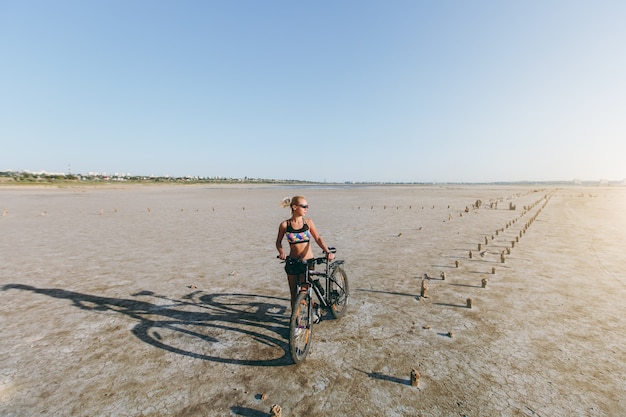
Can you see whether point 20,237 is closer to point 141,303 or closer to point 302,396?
point 141,303

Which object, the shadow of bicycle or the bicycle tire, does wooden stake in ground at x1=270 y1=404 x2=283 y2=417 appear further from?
the bicycle tire

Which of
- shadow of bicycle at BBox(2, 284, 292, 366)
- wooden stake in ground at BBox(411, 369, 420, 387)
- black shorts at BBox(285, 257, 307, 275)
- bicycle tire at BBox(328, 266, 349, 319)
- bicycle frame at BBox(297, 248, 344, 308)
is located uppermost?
black shorts at BBox(285, 257, 307, 275)

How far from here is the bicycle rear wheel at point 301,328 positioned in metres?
4.60

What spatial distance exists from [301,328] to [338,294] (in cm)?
154

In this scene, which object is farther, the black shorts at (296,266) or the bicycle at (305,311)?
the black shorts at (296,266)

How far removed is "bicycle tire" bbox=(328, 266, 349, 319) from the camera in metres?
6.11

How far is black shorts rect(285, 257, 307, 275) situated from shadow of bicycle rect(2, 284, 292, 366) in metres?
1.40

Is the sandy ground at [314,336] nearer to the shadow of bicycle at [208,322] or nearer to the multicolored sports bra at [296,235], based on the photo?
the shadow of bicycle at [208,322]

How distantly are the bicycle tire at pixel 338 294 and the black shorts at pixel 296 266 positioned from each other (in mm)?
1088

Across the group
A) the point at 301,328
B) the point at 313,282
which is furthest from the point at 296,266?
the point at 301,328

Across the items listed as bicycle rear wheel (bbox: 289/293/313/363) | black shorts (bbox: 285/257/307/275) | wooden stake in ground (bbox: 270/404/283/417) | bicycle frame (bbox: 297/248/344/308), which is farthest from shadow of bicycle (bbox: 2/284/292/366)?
black shorts (bbox: 285/257/307/275)

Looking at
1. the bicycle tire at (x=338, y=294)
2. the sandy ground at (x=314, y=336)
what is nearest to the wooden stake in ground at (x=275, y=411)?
the sandy ground at (x=314, y=336)

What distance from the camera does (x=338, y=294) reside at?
20.4ft

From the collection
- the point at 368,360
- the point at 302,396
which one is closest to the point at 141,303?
the point at 302,396
